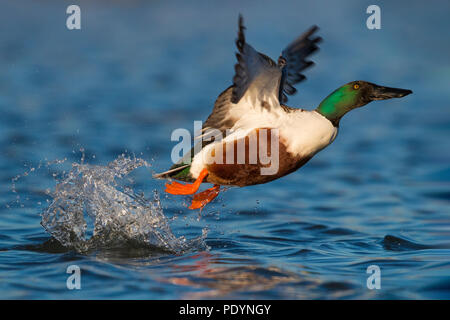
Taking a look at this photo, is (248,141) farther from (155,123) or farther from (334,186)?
(155,123)

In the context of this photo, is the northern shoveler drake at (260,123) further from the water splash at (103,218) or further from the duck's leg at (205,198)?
the water splash at (103,218)

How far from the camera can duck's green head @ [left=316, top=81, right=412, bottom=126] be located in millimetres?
4547

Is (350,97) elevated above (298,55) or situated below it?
below

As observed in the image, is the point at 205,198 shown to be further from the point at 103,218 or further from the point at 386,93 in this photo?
the point at 386,93

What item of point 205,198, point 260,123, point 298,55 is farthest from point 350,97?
point 205,198

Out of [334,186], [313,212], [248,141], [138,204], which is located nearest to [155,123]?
[334,186]

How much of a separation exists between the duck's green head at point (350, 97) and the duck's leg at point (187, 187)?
844 mm

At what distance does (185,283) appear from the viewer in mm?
4129

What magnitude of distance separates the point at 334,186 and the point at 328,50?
6.98m

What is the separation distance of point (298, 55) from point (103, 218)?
1.76 m

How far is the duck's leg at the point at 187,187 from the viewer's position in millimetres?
4574

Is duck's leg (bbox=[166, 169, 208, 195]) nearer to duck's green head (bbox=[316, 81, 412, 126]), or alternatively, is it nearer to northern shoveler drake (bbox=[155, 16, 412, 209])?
northern shoveler drake (bbox=[155, 16, 412, 209])

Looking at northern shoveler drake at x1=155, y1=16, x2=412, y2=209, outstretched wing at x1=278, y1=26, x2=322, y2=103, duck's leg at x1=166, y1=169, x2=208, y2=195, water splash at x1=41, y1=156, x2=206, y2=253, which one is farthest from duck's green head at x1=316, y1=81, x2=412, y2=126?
water splash at x1=41, y1=156, x2=206, y2=253

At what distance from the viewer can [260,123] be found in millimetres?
4355
